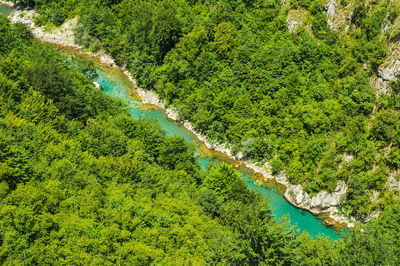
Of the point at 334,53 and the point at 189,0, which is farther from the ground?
the point at 334,53

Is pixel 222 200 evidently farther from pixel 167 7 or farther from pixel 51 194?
pixel 167 7

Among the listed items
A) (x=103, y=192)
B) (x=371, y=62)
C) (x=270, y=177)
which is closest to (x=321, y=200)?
(x=270, y=177)

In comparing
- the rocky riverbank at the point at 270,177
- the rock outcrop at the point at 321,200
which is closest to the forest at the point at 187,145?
the rock outcrop at the point at 321,200

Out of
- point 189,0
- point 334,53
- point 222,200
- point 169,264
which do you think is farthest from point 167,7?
point 169,264

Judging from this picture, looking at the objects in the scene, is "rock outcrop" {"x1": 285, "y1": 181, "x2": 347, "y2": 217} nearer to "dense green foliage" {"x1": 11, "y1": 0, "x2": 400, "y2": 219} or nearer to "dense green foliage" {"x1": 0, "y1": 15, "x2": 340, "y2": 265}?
"dense green foliage" {"x1": 11, "y1": 0, "x2": 400, "y2": 219}

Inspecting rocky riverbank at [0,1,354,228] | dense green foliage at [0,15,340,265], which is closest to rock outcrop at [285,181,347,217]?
rocky riverbank at [0,1,354,228]

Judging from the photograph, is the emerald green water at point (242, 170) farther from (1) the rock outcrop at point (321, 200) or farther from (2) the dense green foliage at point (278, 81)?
(2) the dense green foliage at point (278, 81)
